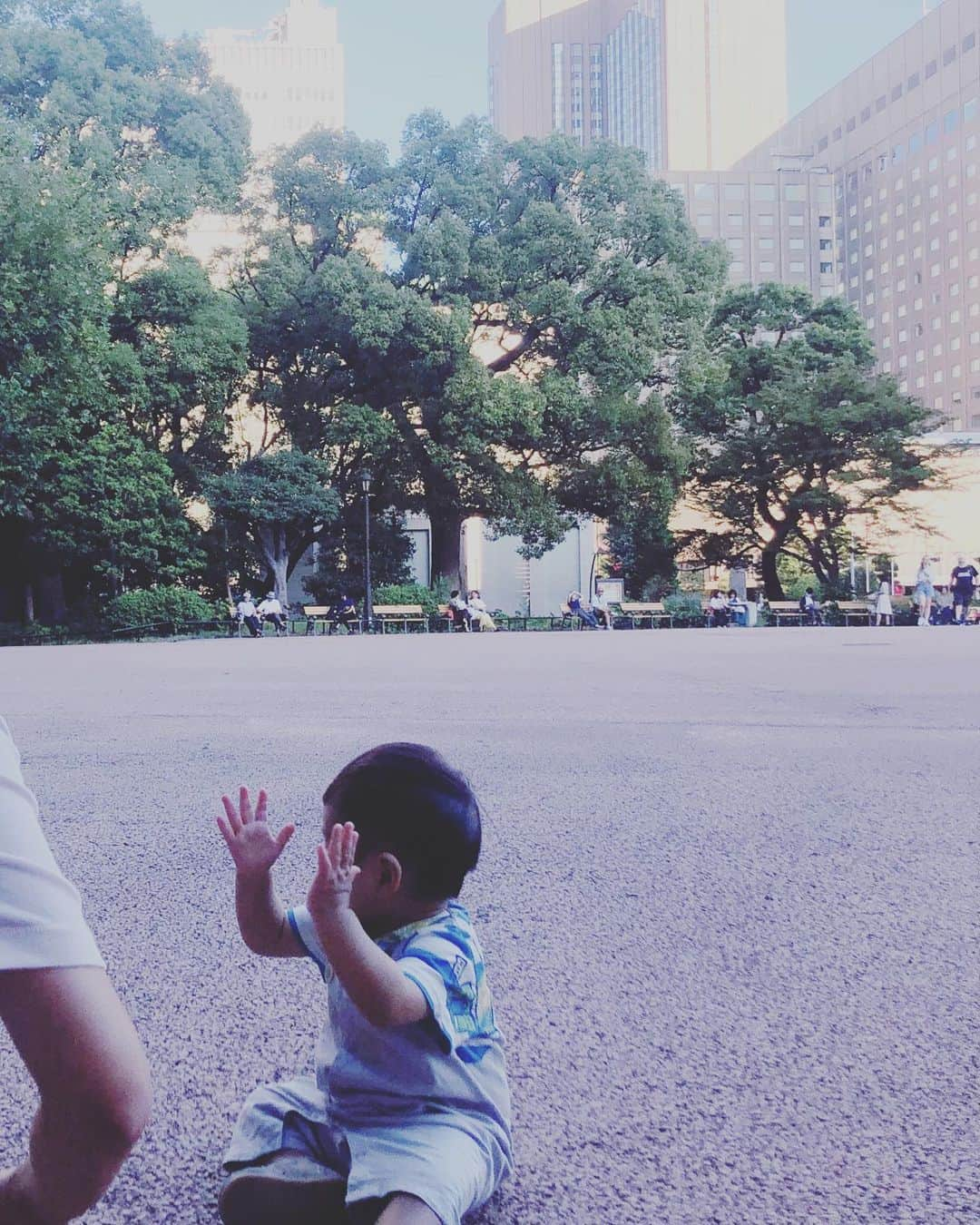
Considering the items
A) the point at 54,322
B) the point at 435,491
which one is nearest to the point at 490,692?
the point at 54,322

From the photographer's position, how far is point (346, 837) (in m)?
1.56

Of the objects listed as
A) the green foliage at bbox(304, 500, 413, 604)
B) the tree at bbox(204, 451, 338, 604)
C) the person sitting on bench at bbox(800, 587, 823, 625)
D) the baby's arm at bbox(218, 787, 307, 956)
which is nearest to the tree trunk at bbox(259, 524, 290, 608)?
the tree at bbox(204, 451, 338, 604)

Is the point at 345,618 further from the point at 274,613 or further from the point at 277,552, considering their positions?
the point at 277,552

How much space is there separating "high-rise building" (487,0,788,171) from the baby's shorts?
484ft

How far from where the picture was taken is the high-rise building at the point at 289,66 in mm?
136125

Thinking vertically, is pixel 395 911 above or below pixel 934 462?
below

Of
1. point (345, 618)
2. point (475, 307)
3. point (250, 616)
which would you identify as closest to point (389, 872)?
point (250, 616)

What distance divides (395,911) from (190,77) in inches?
1429

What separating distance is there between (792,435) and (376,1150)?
39300mm

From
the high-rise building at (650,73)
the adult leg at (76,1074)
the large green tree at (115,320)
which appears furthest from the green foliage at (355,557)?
the high-rise building at (650,73)

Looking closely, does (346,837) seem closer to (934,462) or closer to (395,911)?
(395,911)

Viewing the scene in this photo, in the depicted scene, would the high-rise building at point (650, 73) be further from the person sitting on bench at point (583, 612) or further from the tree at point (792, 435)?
the person sitting on bench at point (583, 612)

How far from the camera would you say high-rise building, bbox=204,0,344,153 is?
13612cm

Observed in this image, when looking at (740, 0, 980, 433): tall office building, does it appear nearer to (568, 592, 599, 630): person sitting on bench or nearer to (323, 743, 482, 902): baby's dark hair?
(568, 592, 599, 630): person sitting on bench
